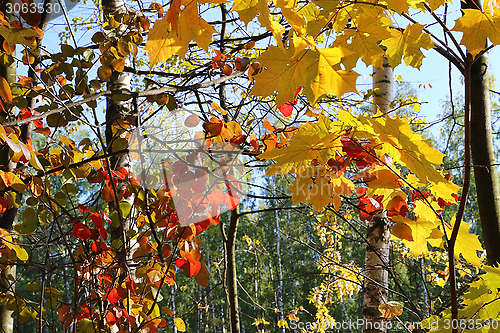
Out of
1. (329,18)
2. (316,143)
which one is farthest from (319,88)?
(329,18)

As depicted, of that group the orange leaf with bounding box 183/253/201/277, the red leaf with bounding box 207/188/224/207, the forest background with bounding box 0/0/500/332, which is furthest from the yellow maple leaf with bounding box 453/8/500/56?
the orange leaf with bounding box 183/253/201/277

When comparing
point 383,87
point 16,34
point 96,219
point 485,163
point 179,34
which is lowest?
point 96,219

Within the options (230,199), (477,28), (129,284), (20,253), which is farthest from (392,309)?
(20,253)

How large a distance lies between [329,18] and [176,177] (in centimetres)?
71

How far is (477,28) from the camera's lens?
0.70 m

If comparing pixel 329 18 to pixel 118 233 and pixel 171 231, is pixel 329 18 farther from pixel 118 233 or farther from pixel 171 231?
pixel 118 233

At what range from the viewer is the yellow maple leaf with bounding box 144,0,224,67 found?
2.03 ft

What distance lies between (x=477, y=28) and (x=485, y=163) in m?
0.60

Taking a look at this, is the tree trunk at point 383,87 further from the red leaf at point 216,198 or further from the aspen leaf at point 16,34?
the aspen leaf at point 16,34

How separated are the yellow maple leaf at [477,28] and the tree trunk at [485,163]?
428 mm

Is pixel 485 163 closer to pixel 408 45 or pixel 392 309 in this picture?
pixel 408 45

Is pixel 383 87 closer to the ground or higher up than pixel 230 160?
higher up

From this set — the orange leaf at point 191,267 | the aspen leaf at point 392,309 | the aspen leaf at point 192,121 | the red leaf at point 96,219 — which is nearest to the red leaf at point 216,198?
the orange leaf at point 191,267

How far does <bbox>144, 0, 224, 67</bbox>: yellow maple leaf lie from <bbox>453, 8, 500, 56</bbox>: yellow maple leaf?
1.72 ft
